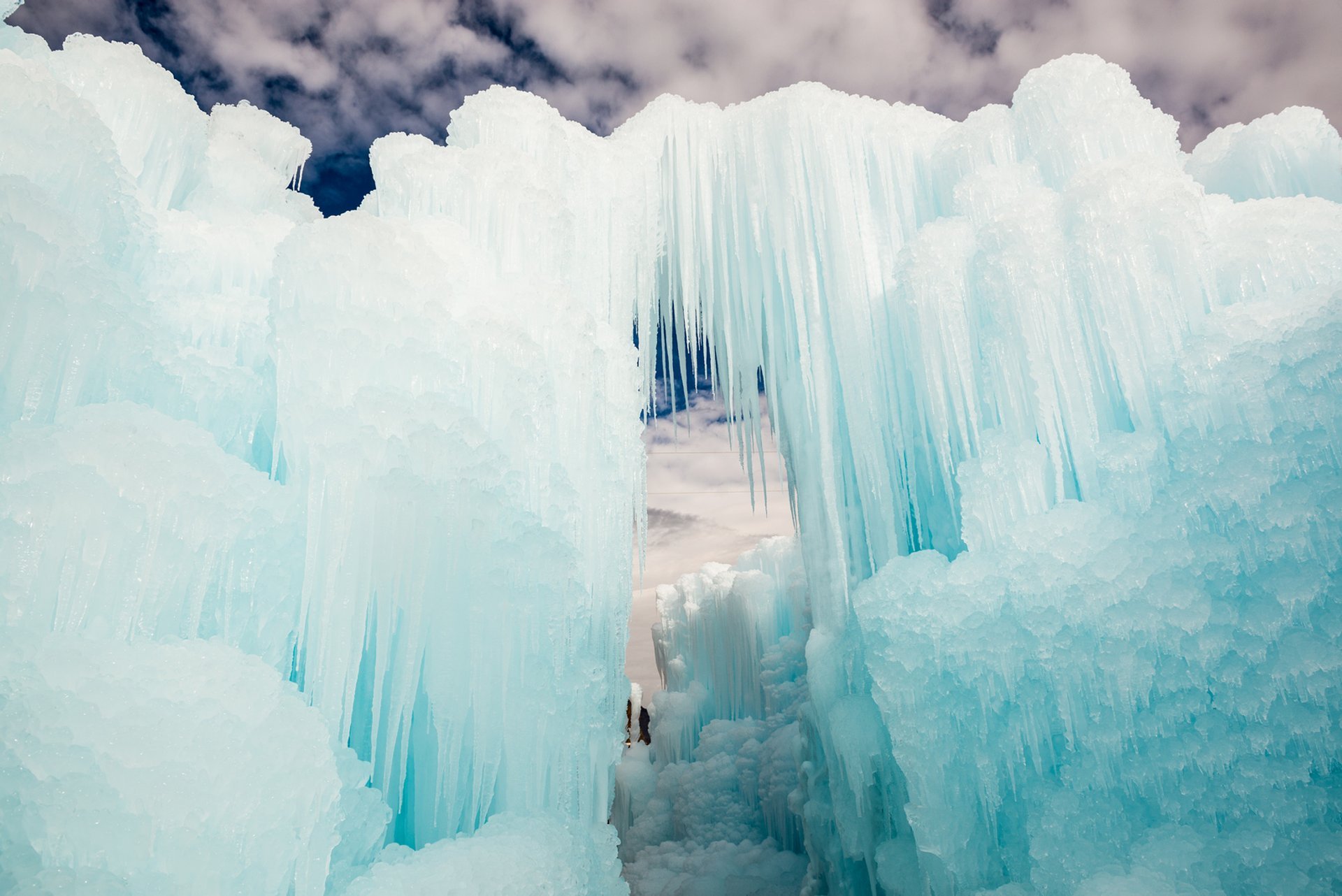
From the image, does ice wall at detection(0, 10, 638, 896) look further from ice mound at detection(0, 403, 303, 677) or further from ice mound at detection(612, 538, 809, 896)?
ice mound at detection(612, 538, 809, 896)

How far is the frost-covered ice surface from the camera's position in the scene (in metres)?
2.58

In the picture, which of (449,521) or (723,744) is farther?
(723,744)

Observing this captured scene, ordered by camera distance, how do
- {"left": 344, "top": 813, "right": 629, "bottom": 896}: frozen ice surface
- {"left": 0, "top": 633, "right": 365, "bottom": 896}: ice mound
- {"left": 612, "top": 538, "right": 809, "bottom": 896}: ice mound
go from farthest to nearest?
{"left": 612, "top": 538, "right": 809, "bottom": 896}: ice mound
{"left": 344, "top": 813, "right": 629, "bottom": 896}: frozen ice surface
{"left": 0, "top": 633, "right": 365, "bottom": 896}: ice mound

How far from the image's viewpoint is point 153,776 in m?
2.21

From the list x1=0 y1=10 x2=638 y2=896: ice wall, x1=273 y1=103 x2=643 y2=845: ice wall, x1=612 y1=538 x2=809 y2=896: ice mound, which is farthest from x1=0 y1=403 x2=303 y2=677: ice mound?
x1=612 y1=538 x2=809 y2=896: ice mound

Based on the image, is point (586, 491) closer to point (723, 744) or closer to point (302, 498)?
point (302, 498)

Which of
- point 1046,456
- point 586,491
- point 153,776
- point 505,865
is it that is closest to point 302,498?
point 153,776

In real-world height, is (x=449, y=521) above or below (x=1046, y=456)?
below

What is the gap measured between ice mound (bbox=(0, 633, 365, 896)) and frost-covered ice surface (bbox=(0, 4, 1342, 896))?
12 mm

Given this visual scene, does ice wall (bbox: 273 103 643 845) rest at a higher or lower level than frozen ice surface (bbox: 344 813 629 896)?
higher

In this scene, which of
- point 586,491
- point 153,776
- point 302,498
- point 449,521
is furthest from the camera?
point 586,491

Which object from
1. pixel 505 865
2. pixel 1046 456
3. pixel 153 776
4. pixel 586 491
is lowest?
pixel 505 865

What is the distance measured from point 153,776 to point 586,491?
9.32ft

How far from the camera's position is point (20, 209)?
9.22ft
